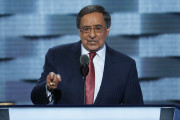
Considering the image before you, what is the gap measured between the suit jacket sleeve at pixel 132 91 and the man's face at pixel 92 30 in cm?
23

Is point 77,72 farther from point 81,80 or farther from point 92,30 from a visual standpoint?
point 92,30

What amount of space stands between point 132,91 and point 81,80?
0.26 meters

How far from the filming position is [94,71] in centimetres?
161

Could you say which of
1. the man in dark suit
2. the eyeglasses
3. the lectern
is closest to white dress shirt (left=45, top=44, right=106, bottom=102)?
the man in dark suit

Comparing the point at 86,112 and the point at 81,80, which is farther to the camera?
the point at 81,80

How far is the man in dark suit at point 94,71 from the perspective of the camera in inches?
61.1

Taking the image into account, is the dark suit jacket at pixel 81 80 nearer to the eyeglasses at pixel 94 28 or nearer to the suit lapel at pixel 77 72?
the suit lapel at pixel 77 72

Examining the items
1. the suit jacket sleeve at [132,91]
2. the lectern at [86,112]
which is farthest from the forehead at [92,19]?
the lectern at [86,112]

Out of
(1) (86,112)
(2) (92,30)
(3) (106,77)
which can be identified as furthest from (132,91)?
(1) (86,112)

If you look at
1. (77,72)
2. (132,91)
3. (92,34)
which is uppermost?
(92,34)

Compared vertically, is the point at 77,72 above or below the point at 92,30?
below

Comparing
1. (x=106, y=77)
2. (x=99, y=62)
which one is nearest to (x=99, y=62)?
(x=99, y=62)

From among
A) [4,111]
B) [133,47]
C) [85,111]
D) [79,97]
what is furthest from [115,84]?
[133,47]

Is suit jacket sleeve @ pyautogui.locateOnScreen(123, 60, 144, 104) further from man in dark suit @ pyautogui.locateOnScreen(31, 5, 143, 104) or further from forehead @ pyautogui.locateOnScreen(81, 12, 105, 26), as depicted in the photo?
forehead @ pyautogui.locateOnScreen(81, 12, 105, 26)
